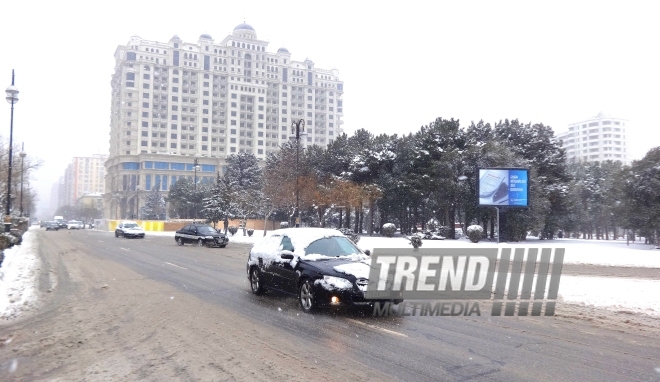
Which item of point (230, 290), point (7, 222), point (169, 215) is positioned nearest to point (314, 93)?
point (169, 215)

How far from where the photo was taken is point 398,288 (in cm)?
961

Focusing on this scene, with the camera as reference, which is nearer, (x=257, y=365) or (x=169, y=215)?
(x=257, y=365)

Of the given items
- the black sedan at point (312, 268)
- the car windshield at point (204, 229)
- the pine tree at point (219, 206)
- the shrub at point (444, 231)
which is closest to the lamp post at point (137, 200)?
the pine tree at point (219, 206)

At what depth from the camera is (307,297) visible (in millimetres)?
9703

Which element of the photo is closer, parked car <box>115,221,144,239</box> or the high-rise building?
parked car <box>115,221,144,239</box>

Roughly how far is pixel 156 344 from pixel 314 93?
181m

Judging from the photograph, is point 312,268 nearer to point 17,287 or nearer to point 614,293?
point 614,293

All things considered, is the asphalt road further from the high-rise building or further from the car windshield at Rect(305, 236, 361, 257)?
the high-rise building

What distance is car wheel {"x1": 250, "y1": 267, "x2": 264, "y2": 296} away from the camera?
11742 millimetres

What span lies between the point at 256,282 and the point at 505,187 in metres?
24.9

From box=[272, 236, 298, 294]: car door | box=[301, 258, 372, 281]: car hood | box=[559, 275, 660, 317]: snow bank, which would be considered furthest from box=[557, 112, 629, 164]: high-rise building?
box=[301, 258, 372, 281]: car hood

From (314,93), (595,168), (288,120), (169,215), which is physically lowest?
(169,215)

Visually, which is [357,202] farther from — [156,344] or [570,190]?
[156,344]

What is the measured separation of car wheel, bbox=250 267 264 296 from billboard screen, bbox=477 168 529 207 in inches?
956
